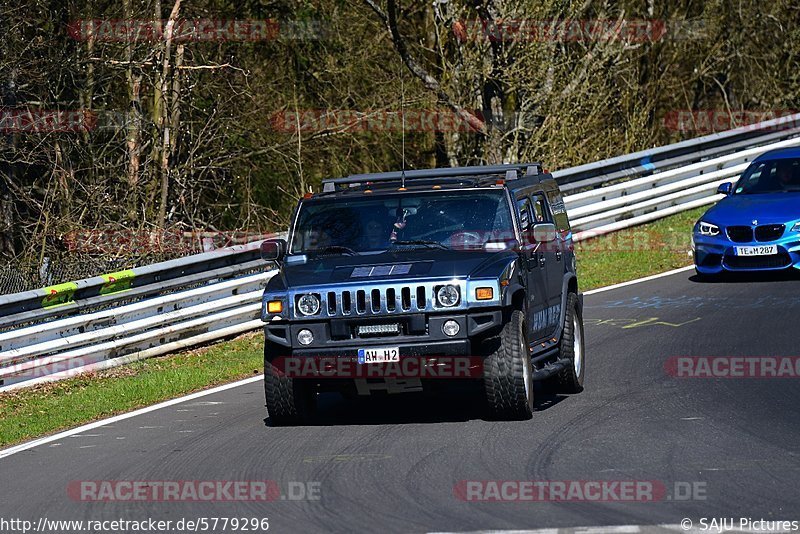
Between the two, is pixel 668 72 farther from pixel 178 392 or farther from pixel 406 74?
pixel 178 392

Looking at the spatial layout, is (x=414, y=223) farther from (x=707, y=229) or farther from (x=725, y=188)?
(x=725, y=188)

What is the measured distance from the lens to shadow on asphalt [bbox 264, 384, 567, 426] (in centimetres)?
988

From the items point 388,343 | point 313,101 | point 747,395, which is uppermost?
point 313,101

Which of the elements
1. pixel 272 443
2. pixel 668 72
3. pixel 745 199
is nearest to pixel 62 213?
pixel 745 199

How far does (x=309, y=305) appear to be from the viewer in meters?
9.27

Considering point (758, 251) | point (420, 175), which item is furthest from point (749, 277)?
point (420, 175)

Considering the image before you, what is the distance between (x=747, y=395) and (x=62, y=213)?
12535 mm

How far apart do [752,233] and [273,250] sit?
818 centimetres

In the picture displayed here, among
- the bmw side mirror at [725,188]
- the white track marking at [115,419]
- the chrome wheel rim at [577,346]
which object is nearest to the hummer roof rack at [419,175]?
the chrome wheel rim at [577,346]

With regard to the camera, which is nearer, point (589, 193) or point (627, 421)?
point (627, 421)

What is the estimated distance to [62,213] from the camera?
19.5 meters

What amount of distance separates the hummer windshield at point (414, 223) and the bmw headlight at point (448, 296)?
90 centimetres

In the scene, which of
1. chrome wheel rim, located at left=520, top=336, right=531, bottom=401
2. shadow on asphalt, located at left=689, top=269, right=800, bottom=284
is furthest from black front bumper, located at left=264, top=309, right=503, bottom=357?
shadow on asphalt, located at left=689, top=269, right=800, bottom=284

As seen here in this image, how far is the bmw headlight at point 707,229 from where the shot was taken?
16.5m
